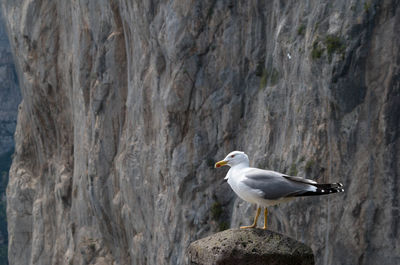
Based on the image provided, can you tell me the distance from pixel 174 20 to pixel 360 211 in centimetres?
587

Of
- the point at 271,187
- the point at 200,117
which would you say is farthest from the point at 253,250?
the point at 200,117

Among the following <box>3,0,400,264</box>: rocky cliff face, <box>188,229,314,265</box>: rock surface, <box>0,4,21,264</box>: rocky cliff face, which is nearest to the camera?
<box>188,229,314,265</box>: rock surface

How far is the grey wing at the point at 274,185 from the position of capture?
629 centimetres

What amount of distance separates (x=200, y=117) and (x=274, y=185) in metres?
6.20

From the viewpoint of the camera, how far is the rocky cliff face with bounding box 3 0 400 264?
27.5 ft

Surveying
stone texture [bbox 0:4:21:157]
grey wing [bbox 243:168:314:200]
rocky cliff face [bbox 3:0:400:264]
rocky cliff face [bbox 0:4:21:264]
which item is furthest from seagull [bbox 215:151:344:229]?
stone texture [bbox 0:4:21:157]

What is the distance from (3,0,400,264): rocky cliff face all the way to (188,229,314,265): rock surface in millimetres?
2549

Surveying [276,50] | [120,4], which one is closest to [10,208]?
[120,4]

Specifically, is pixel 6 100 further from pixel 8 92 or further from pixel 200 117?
pixel 200 117

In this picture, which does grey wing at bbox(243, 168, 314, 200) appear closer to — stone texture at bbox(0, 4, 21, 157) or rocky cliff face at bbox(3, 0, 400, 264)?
rocky cliff face at bbox(3, 0, 400, 264)

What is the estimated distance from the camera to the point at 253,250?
19.5ft

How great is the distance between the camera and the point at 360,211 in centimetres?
836

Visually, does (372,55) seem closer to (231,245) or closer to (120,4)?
(231,245)

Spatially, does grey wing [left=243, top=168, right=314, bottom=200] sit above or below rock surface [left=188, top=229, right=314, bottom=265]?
above
